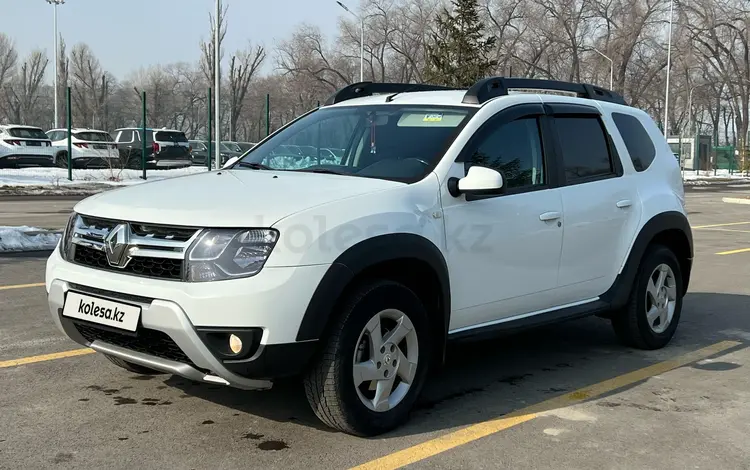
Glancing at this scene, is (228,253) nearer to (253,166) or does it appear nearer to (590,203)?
(253,166)

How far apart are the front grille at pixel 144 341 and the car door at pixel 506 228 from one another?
1.48 meters

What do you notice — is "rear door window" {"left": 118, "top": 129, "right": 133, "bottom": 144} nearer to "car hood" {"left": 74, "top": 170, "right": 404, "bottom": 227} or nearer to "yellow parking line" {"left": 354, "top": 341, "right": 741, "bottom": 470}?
"car hood" {"left": 74, "top": 170, "right": 404, "bottom": 227}

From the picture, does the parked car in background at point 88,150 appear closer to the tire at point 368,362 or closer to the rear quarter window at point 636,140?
the rear quarter window at point 636,140

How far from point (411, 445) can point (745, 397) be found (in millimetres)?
2251

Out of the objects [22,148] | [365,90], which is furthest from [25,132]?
[365,90]

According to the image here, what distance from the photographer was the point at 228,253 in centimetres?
349

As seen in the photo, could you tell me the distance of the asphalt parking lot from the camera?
3670 mm

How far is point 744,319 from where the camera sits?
22.8ft

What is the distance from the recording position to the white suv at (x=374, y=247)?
350cm

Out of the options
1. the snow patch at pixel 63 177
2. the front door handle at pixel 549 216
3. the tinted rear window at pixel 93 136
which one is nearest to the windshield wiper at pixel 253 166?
the front door handle at pixel 549 216

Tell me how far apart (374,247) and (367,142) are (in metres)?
1.15

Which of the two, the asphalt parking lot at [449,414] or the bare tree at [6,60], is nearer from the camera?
the asphalt parking lot at [449,414]

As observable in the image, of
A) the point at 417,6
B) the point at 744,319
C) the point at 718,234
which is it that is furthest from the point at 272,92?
the point at 744,319

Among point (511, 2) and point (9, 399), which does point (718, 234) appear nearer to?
point (9, 399)
